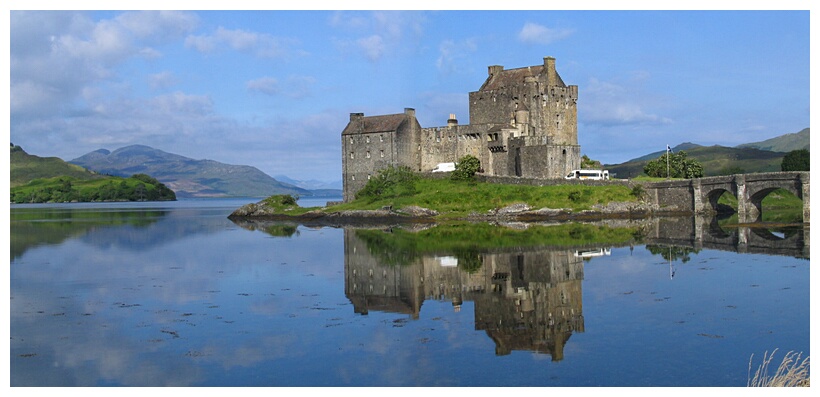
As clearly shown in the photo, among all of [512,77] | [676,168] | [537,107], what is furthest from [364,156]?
[676,168]

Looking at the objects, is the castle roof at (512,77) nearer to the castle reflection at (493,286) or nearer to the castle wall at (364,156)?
the castle wall at (364,156)

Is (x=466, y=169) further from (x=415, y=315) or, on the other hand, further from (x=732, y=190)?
(x=415, y=315)

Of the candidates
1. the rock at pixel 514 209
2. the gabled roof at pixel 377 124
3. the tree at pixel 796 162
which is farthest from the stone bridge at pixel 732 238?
the tree at pixel 796 162

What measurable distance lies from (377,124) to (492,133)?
11127 millimetres

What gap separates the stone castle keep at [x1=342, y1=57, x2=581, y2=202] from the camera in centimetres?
7350

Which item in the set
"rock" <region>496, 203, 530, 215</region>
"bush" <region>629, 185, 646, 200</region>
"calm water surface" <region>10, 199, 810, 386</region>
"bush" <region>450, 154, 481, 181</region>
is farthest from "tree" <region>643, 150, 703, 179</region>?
"calm water surface" <region>10, 199, 810, 386</region>

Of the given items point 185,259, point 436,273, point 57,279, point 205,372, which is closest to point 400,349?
point 205,372

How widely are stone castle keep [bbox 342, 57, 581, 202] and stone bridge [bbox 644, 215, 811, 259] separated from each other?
58.7ft

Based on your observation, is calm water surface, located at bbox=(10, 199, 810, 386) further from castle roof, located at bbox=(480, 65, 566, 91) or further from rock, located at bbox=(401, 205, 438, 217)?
castle roof, located at bbox=(480, 65, 566, 91)

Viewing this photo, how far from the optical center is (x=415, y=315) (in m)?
24.6

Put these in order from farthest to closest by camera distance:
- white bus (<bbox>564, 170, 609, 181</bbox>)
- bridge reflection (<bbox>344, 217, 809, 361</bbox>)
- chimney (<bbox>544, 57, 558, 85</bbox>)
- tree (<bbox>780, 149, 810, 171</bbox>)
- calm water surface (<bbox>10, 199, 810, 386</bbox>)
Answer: tree (<bbox>780, 149, 810, 171</bbox>) < chimney (<bbox>544, 57, 558, 85</bbox>) < white bus (<bbox>564, 170, 609, 181</bbox>) < bridge reflection (<bbox>344, 217, 809, 361</bbox>) < calm water surface (<bbox>10, 199, 810, 386</bbox>)

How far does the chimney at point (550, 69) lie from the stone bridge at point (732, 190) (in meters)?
14.2

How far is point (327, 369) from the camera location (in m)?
18.0

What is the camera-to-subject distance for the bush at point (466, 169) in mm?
72125
